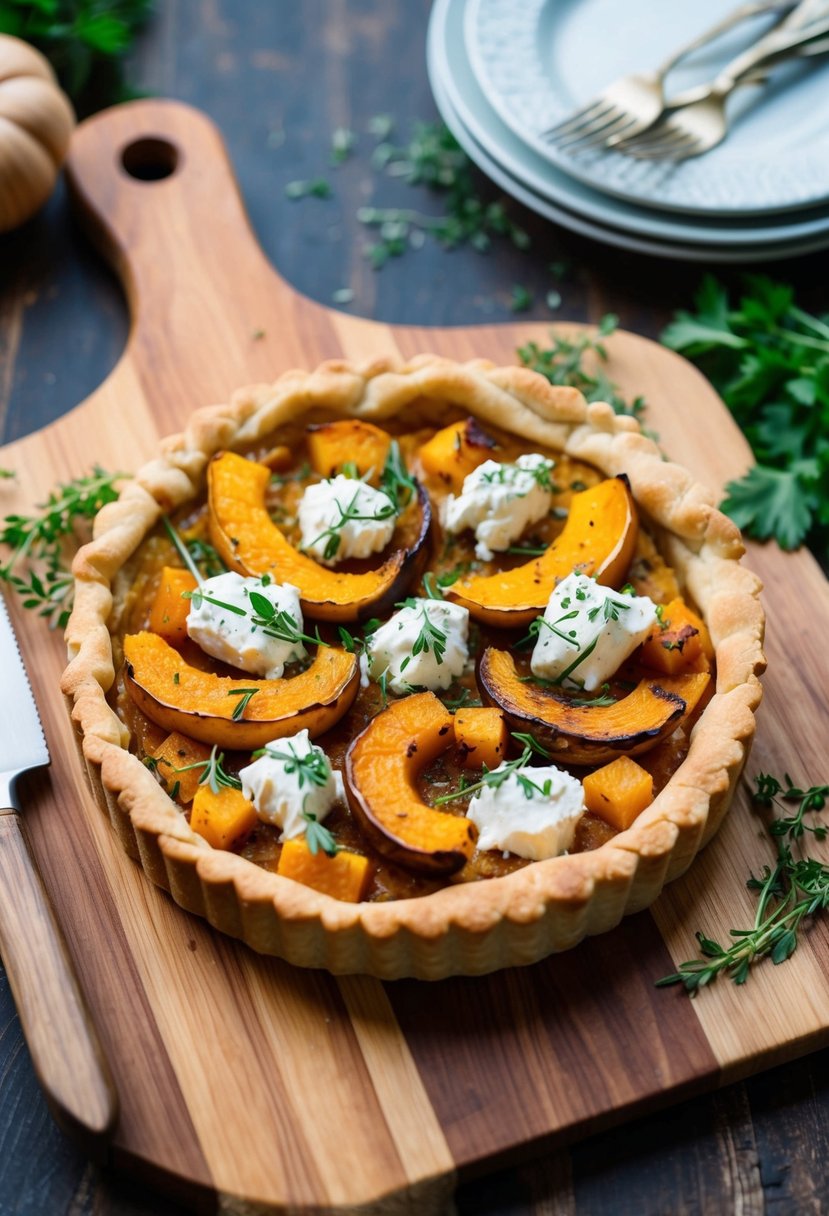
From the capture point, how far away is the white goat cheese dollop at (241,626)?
3658mm

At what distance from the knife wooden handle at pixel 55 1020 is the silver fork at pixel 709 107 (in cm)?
363

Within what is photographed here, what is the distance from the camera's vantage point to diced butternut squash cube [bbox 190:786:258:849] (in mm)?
3445

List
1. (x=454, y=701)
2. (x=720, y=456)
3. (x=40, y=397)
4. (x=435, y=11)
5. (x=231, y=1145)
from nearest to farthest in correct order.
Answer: (x=231, y=1145), (x=454, y=701), (x=720, y=456), (x=40, y=397), (x=435, y=11)

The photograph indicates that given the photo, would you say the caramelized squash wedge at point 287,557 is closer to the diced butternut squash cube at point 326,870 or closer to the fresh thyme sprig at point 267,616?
the fresh thyme sprig at point 267,616

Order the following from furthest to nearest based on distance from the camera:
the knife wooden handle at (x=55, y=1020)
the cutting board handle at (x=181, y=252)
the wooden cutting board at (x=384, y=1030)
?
the cutting board handle at (x=181, y=252), the wooden cutting board at (x=384, y=1030), the knife wooden handle at (x=55, y=1020)

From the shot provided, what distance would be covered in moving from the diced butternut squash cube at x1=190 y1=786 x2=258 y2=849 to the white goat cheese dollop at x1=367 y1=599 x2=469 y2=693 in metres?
0.55

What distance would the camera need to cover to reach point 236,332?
4.88 metres

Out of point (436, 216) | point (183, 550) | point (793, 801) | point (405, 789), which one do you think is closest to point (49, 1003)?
point (405, 789)

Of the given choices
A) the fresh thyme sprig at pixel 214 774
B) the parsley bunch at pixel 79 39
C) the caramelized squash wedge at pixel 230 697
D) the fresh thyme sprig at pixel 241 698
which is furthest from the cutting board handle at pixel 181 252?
the fresh thyme sprig at pixel 214 774

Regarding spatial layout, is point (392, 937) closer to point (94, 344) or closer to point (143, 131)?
point (94, 344)

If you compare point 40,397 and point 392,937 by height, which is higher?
point 40,397

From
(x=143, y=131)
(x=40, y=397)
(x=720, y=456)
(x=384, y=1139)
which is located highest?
(x=143, y=131)

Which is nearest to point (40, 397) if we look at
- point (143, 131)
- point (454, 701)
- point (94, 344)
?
point (94, 344)

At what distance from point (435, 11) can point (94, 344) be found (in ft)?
6.83
